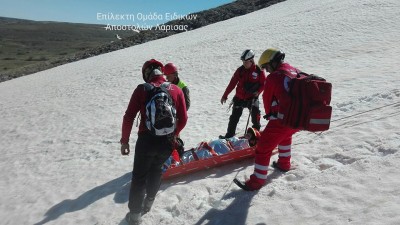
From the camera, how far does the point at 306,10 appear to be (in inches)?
1241

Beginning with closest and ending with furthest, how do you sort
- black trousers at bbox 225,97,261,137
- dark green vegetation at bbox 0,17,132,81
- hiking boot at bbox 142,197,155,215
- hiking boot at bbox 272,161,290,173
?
hiking boot at bbox 142,197,155,215 → hiking boot at bbox 272,161,290,173 → black trousers at bbox 225,97,261,137 → dark green vegetation at bbox 0,17,132,81

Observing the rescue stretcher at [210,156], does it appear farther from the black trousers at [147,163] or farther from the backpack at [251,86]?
the black trousers at [147,163]

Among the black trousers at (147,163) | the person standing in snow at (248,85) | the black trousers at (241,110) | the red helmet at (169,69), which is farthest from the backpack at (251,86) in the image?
the black trousers at (147,163)

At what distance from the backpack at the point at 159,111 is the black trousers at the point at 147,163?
162 mm

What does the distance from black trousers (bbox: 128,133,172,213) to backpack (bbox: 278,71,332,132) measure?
170 cm

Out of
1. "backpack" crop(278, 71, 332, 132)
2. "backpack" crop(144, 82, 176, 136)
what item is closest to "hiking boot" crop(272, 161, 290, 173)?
"backpack" crop(278, 71, 332, 132)

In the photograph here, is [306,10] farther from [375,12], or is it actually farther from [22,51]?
[22,51]

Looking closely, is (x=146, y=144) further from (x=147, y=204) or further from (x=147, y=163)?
(x=147, y=204)

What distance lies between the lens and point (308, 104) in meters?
4.98

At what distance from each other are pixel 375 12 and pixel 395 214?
23983 mm

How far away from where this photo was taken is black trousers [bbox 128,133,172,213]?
5.04m

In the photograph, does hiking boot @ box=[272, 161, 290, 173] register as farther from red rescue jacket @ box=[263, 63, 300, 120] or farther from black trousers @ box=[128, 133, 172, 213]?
black trousers @ box=[128, 133, 172, 213]

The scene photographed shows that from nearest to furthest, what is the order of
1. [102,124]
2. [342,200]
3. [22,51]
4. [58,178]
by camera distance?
[342,200] → [58,178] → [102,124] → [22,51]

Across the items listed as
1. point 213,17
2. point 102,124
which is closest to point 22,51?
point 213,17
